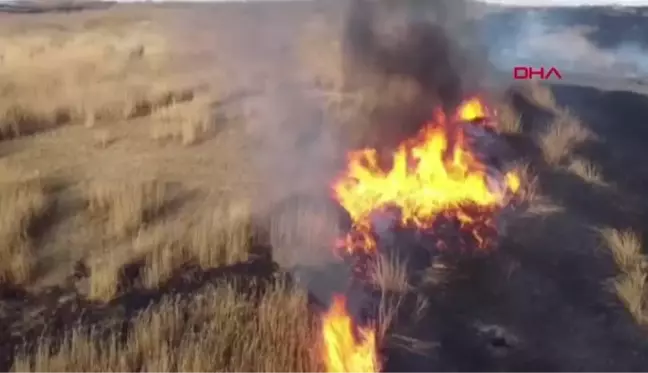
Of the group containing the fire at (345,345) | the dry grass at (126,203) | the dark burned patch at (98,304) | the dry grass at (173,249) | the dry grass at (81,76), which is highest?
the dry grass at (81,76)

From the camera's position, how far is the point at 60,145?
1070mm


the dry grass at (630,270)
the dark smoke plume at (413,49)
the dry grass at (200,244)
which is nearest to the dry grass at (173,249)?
the dry grass at (200,244)

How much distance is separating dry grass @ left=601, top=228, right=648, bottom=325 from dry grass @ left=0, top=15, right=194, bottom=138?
66 centimetres

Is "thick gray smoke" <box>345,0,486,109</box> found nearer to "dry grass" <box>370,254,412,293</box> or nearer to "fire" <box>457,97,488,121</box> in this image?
"fire" <box>457,97,488,121</box>

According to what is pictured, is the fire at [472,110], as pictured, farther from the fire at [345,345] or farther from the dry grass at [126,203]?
the dry grass at [126,203]

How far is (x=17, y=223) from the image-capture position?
103 cm

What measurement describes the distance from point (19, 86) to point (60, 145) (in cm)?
9

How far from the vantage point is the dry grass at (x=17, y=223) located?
1.03m

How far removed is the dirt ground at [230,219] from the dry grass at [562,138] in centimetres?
2

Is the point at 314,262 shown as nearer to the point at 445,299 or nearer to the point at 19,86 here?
the point at 445,299

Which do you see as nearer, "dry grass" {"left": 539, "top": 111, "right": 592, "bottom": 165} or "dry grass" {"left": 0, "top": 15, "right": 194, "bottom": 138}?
A: "dry grass" {"left": 0, "top": 15, "right": 194, "bottom": 138}

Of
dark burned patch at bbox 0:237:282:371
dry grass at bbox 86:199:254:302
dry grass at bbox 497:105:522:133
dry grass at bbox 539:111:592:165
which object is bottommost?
dark burned patch at bbox 0:237:282:371

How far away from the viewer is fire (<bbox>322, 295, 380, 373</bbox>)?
112cm

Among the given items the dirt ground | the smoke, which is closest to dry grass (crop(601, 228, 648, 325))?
the dirt ground
